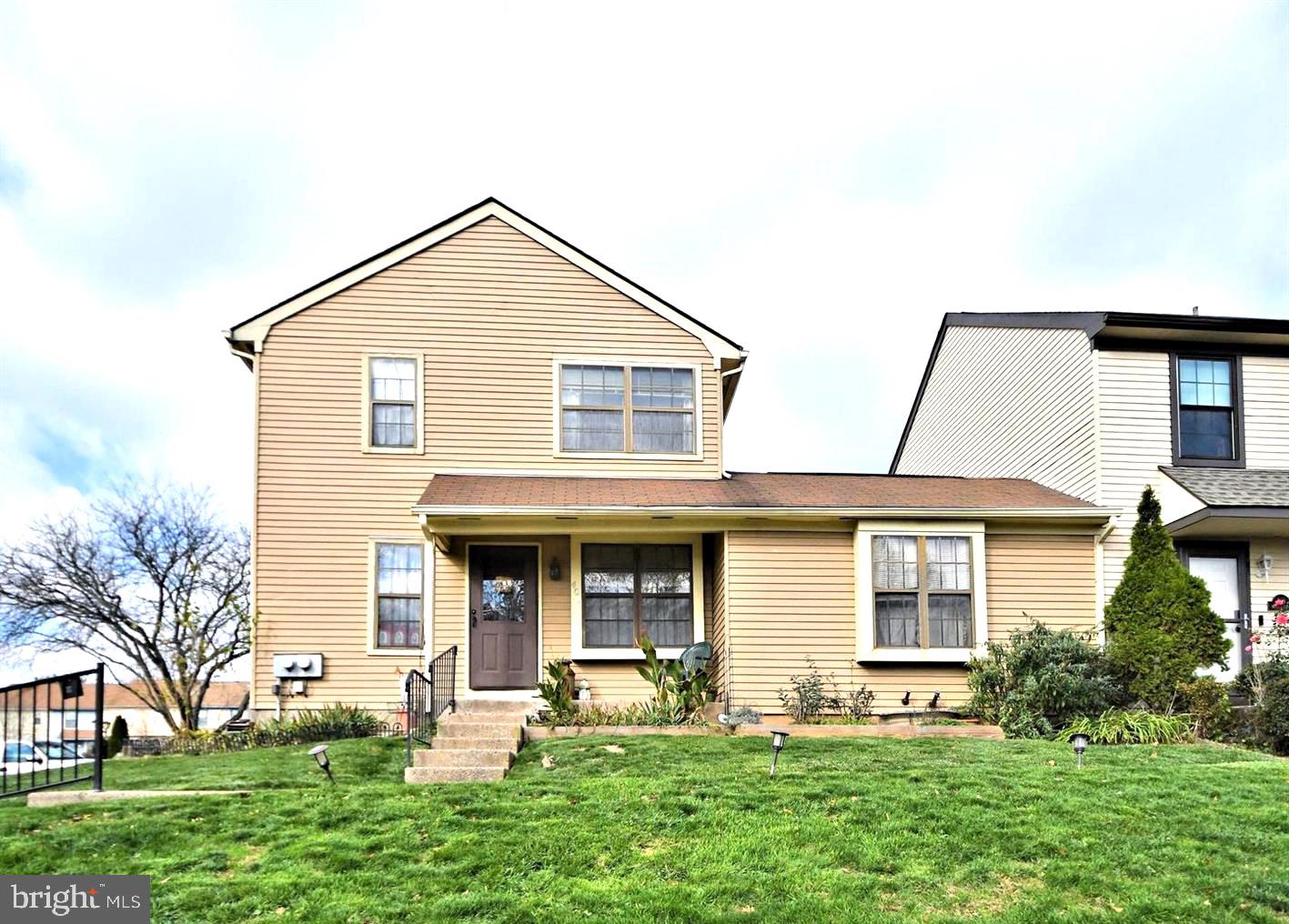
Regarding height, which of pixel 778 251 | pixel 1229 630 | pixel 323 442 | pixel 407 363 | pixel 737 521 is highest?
pixel 778 251

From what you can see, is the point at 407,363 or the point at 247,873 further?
the point at 407,363

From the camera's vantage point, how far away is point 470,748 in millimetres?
11719

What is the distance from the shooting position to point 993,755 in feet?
37.5

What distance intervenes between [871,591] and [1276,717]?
16.2ft

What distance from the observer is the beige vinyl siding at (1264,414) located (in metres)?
16.2

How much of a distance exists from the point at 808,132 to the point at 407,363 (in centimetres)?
792

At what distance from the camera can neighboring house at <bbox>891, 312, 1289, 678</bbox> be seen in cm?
1543

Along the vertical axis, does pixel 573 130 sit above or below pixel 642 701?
above

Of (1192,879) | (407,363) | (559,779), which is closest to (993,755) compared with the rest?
(1192,879)

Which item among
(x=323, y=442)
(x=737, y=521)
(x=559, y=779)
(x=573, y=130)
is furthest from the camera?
(x=573, y=130)

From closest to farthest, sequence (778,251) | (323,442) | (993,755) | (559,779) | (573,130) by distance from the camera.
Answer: (559,779) < (993,755) < (323,442) < (573,130) < (778,251)

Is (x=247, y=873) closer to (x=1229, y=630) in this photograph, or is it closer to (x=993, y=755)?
(x=993, y=755)

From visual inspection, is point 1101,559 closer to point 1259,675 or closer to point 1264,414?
point 1259,675

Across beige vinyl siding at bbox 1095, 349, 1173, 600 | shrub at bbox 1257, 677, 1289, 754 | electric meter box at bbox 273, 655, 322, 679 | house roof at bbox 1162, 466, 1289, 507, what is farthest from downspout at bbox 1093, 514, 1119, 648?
electric meter box at bbox 273, 655, 322, 679
